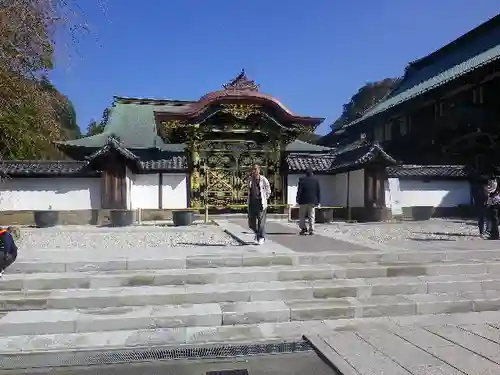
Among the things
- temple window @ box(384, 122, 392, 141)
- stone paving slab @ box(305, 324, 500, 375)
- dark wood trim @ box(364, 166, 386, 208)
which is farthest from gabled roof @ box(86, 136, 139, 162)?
temple window @ box(384, 122, 392, 141)

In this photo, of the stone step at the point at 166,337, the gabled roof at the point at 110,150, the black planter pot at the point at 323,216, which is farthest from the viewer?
the gabled roof at the point at 110,150

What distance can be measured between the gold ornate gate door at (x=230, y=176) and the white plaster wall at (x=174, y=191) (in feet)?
3.20

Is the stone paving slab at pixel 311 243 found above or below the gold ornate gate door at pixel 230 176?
below

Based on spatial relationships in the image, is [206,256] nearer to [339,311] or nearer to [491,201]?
[339,311]

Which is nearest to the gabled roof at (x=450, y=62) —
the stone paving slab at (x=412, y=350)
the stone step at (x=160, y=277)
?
the stone step at (x=160, y=277)

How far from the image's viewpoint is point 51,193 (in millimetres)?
16719

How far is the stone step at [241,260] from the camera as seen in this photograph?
616 cm

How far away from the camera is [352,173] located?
708 inches

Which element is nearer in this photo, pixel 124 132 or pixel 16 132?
pixel 16 132

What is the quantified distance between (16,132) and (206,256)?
22.2 ft

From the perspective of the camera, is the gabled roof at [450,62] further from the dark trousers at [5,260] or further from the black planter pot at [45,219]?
the dark trousers at [5,260]

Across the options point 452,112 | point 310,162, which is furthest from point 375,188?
point 452,112

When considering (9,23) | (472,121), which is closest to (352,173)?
(472,121)

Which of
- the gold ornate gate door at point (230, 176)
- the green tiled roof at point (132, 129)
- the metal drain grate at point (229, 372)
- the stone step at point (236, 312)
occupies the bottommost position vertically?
the metal drain grate at point (229, 372)
